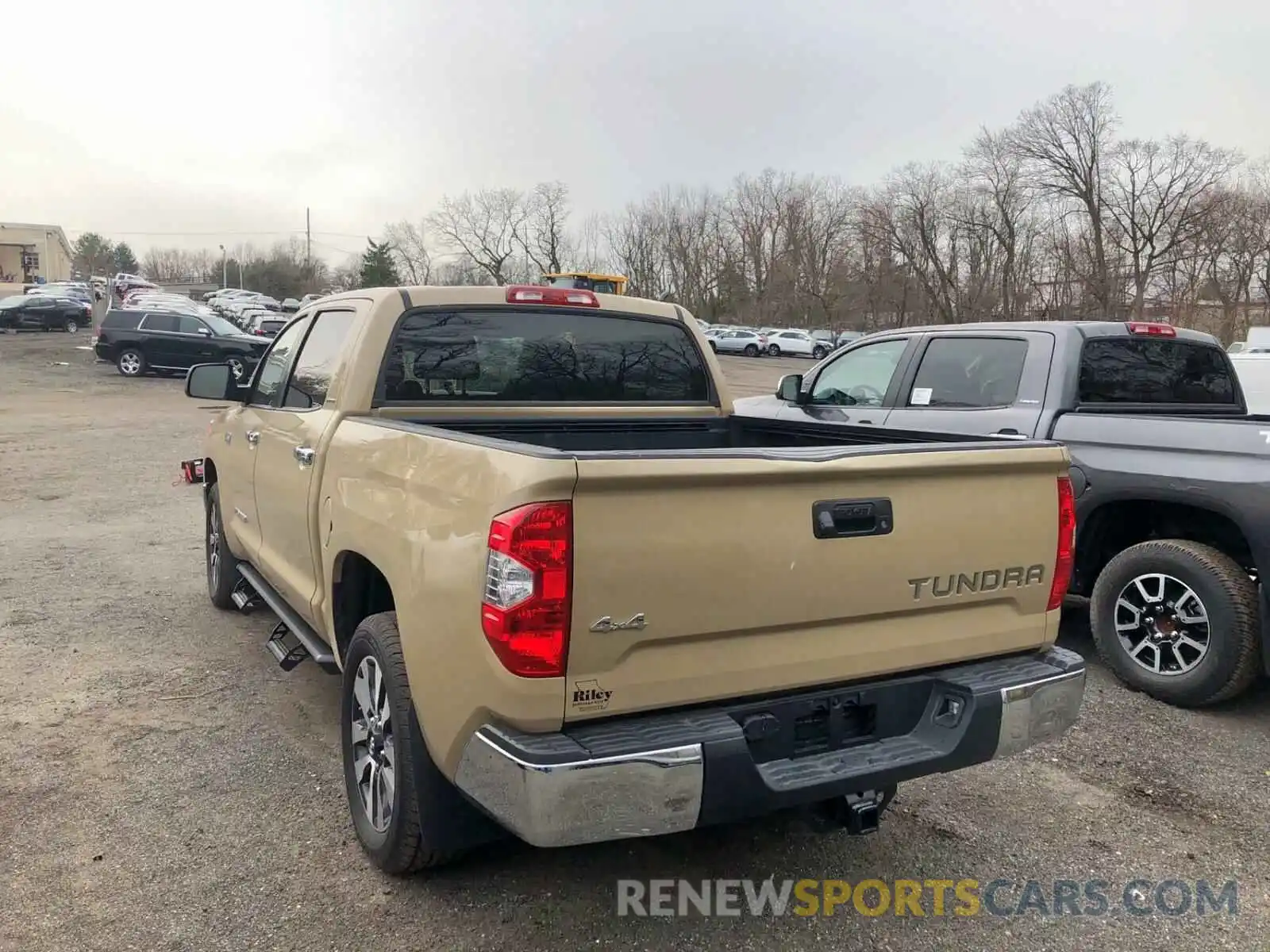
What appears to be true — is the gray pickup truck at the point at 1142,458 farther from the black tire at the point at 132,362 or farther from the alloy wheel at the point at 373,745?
the black tire at the point at 132,362

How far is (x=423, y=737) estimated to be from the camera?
106 inches

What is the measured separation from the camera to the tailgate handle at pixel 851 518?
2543mm

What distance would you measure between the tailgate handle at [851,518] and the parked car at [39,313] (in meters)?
45.4

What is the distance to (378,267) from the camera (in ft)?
240

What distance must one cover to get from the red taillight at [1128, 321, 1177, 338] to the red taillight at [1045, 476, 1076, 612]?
3.19 m

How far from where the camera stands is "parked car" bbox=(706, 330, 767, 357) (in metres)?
50.5

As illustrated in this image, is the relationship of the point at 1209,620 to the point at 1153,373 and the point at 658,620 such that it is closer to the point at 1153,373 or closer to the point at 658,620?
the point at 1153,373

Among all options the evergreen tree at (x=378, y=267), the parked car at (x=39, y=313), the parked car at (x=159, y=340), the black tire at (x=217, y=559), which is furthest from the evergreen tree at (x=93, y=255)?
the black tire at (x=217, y=559)

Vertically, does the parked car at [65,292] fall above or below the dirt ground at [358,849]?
above

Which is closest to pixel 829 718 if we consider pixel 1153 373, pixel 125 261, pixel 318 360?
pixel 318 360

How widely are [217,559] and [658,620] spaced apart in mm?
4434

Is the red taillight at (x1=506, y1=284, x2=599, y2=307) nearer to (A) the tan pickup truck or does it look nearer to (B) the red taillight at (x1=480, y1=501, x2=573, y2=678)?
(A) the tan pickup truck

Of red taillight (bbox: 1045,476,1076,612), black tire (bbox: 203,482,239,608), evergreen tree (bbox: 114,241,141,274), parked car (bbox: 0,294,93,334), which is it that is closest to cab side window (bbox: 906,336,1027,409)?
red taillight (bbox: 1045,476,1076,612)

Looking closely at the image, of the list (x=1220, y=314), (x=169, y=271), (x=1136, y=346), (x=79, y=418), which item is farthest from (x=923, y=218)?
(x=169, y=271)
